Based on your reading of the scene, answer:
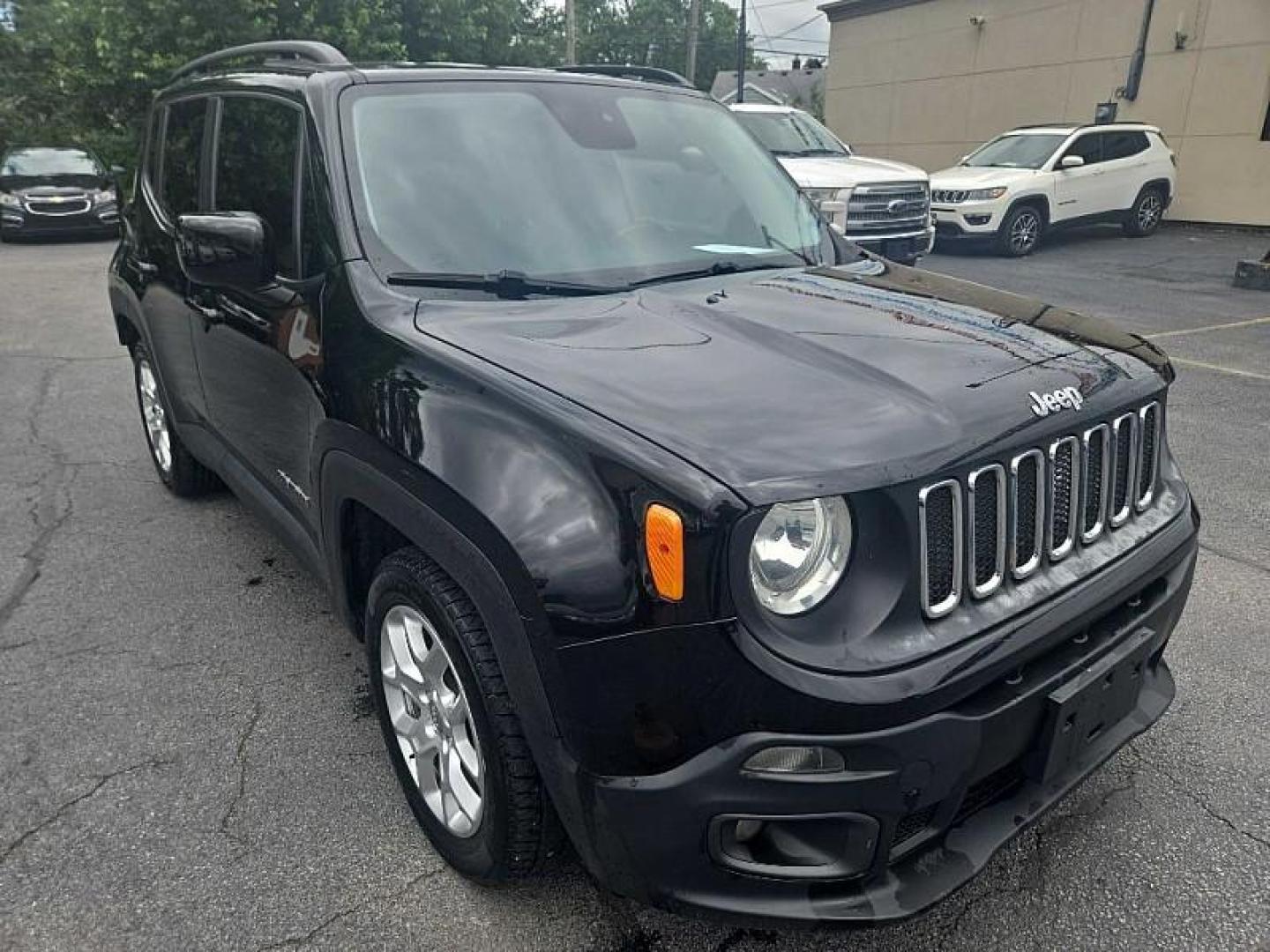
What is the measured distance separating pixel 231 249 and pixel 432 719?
136 centimetres

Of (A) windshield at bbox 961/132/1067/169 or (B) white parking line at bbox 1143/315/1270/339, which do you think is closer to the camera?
(B) white parking line at bbox 1143/315/1270/339

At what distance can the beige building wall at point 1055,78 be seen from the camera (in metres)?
15.9

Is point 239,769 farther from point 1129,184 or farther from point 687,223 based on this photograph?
point 1129,184

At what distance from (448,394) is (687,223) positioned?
50.1 inches

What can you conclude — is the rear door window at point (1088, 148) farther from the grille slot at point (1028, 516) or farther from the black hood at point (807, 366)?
the grille slot at point (1028, 516)

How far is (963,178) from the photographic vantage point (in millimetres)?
14078

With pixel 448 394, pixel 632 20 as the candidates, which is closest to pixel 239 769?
pixel 448 394

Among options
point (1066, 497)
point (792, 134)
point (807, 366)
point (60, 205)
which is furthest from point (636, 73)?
point (60, 205)

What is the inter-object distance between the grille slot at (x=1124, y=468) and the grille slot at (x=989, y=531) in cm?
49

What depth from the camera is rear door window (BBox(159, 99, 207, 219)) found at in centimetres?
358

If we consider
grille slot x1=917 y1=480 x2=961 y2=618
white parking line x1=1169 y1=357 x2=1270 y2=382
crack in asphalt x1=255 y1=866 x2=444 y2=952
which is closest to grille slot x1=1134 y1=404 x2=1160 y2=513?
grille slot x1=917 y1=480 x2=961 y2=618

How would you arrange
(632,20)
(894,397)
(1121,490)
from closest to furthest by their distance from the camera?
(894,397), (1121,490), (632,20)

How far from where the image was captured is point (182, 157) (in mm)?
3781

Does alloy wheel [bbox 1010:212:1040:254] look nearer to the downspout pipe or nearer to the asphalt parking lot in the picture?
the downspout pipe
